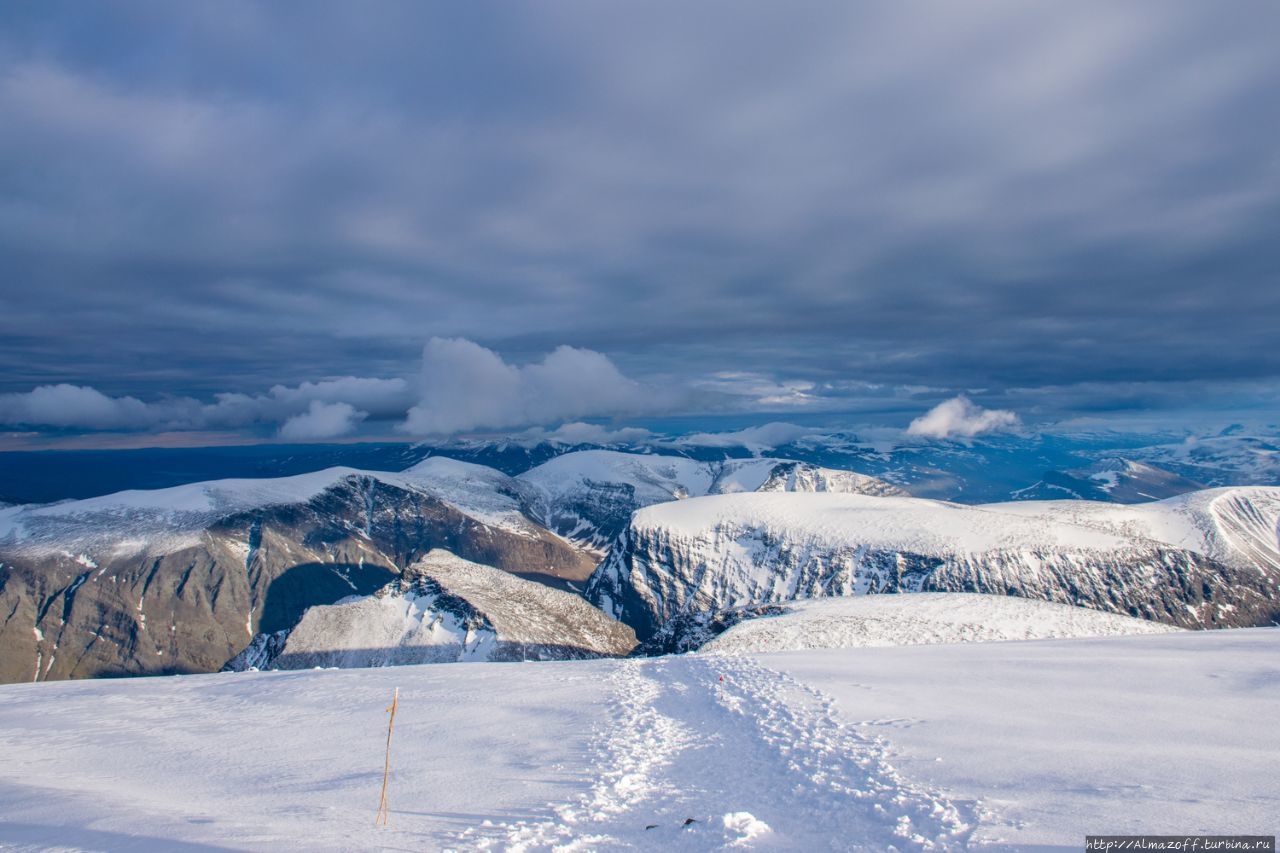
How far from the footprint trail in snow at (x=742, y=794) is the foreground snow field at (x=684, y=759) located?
0.08 m

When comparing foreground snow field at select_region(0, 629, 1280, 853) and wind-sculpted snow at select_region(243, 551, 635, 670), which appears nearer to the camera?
foreground snow field at select_region(0, 629, 1280, 853)

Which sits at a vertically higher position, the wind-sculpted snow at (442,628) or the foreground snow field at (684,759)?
the foreground snow field at (684,759)

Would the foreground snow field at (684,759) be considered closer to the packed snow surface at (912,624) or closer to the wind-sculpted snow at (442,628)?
the packed snow surface at (912,624)

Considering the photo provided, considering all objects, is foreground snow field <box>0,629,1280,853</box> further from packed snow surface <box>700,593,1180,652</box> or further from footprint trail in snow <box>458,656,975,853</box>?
packed snow surface <box>700,593,1180,652</box>

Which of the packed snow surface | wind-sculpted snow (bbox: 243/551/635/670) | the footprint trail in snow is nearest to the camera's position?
the footprint trail in snow

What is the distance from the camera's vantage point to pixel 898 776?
48.7 ft

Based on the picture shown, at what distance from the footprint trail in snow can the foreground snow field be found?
0.26ft

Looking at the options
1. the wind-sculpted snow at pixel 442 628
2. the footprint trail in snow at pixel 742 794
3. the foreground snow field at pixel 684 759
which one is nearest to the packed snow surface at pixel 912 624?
the foreground snow field at pixel 684 759

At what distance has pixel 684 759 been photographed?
58.2 ft

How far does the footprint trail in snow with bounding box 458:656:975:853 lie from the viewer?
11.8m

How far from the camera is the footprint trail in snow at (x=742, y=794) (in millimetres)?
11789

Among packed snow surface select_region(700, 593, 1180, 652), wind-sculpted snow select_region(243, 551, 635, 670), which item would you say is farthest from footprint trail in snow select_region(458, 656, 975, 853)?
wind-sculpted snow select_region(243, 551, 635, 670)

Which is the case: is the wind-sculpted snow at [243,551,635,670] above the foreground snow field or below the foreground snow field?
below

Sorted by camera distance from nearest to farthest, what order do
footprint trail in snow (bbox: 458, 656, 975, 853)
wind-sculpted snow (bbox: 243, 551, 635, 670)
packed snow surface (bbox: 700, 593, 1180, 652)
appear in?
1. footprint trail in snow (bbox: 458, 656, 975, 853)
2. packed snow surface (bbox: 700, 593, 1180, 652)
3. wind-sculpted snow (bbox: 243, 551, 635, 670)
